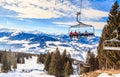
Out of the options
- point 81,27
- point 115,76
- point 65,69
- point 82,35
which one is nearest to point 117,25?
point 115,76

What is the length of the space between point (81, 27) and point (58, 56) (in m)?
70.6

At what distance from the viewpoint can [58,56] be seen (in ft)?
319

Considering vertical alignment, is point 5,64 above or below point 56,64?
below

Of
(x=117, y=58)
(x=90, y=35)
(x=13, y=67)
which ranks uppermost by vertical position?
(x=90, y=35)

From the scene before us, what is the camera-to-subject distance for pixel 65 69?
3799 inches

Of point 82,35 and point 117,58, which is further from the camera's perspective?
point 117,58

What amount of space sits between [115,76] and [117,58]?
34.0ft

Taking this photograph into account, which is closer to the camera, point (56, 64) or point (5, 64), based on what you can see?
point (56, 64)

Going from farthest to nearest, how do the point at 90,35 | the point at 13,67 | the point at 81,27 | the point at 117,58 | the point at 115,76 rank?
the point at 13,67
the point at 117,58
the point at 115,76
the point at 90,35
the point at 81,27

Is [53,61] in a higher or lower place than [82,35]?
lower

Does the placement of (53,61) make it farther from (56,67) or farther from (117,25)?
(117,25)

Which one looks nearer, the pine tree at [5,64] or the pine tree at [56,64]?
the pine tree at [56,64]

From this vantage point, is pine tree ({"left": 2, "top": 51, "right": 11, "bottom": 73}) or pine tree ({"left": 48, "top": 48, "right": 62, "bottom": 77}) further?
pine tree ({"left": 2, "top": 51, "right": 11, "bottom": 73})

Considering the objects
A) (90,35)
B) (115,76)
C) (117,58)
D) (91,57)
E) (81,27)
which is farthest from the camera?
(91,57)
